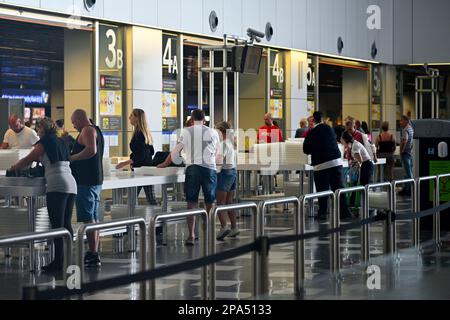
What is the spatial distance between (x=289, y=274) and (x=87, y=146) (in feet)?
9.52

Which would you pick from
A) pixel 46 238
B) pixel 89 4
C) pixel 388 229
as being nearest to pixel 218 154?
pixel 388 229

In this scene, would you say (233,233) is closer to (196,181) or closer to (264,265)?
(196,181)

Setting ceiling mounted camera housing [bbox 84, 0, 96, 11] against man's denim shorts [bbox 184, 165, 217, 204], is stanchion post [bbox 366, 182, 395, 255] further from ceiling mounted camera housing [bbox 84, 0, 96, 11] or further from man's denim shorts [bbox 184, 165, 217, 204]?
ceiling mounted camera housing [bbox 84, 0, 96, 11]

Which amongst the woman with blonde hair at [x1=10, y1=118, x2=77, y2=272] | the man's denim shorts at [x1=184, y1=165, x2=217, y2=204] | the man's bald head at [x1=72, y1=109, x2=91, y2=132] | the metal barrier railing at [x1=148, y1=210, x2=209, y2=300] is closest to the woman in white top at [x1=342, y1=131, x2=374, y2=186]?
the man's denim shorts at [x1=184, y1=165, x2=217, y2=204]

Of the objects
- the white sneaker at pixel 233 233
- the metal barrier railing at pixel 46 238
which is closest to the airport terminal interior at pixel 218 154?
the metal barrier railing at pixel 46 238

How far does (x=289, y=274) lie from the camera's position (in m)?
12.1

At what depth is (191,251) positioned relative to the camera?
1463cm

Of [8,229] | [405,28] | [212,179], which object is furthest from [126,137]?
[405,28]

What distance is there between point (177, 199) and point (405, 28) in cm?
2198

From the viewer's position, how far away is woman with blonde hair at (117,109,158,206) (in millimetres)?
16703

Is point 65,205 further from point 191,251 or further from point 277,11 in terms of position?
point 277,11

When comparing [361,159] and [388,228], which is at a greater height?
[361,159]

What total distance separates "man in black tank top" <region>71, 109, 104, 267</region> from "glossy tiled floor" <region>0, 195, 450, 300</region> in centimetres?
76
